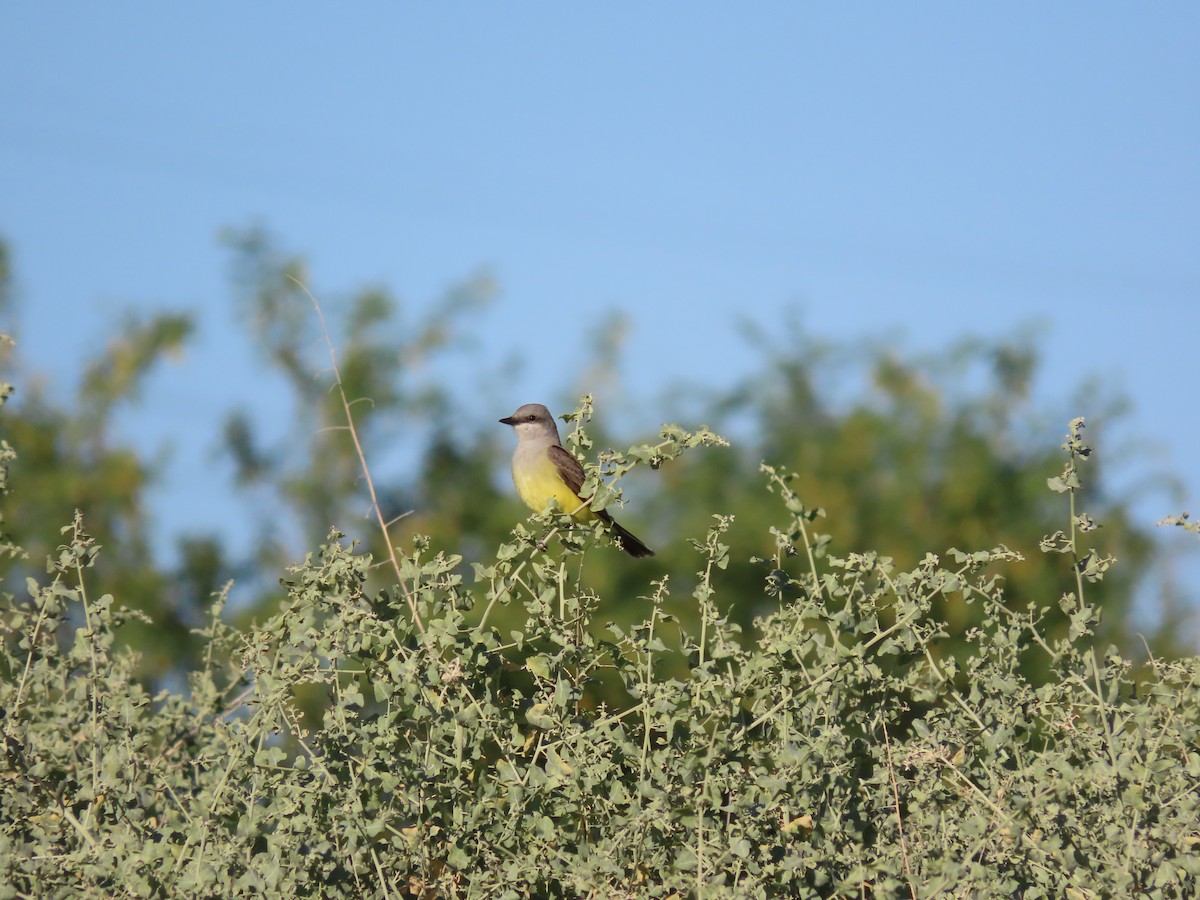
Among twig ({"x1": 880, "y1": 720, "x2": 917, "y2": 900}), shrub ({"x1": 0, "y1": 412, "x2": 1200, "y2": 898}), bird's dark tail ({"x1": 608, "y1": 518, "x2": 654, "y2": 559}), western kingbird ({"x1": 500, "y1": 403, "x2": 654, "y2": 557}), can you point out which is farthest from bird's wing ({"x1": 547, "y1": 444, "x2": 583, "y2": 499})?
twig ({"x1": 880, "y1": 720, "x2": 917, "y2": 900})

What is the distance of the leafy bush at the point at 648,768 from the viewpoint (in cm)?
297

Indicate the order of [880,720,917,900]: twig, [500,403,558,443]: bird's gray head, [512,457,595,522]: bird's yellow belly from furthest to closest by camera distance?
[500,403,558,443]: bird's gray head → [512,457,595,522]: bird's yellow belly → [880,720,917,900]: twig

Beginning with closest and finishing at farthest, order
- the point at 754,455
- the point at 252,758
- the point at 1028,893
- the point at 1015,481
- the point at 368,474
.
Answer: the point at 1028,893, the point at 252,758, the point at 368,474, the point at 754,455, the point at 1015,481

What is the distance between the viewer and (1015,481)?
20547mm

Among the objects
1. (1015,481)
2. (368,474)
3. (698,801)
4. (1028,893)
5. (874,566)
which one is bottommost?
(1028,893)

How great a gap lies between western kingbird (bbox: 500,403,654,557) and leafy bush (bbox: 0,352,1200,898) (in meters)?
3.15

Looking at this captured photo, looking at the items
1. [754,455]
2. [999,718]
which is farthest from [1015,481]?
[999,718]

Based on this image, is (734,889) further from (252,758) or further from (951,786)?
(252,758)

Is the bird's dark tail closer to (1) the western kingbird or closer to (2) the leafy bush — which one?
(1) the western kingbird

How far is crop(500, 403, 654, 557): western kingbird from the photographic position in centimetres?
671

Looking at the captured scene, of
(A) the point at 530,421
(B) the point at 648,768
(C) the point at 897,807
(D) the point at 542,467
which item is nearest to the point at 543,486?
(D) the point at 542,467

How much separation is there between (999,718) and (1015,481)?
1799 cm

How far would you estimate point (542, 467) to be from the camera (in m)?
6.90

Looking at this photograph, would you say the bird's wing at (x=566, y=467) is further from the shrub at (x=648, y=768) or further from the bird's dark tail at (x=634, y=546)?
the shrub at (x=648, y=768)
